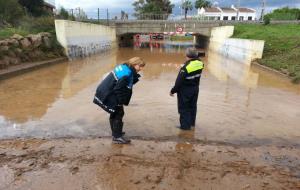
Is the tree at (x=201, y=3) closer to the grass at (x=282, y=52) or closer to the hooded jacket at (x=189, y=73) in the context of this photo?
the grass at (x=282, y=52)

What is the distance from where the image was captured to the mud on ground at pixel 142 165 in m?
4.01

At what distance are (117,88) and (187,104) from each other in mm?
1735

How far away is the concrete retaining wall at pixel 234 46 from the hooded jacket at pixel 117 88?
15.3 metres

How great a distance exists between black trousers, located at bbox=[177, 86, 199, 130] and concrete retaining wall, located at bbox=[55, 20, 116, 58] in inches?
536

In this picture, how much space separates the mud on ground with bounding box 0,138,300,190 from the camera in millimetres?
4012

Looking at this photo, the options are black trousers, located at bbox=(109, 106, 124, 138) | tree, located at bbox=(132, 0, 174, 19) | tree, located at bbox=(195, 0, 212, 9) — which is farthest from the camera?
tree, located at bbox=(195, 0, 212, 9)

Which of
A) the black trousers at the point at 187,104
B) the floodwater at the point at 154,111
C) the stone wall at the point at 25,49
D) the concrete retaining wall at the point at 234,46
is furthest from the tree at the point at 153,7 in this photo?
the black trousers at the point at 187,104

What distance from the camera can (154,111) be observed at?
7.53m

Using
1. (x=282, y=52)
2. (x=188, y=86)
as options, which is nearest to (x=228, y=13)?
(x=282, y=52)

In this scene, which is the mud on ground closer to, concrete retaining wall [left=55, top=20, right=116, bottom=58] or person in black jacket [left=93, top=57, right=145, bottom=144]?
person in black jacket [left=93, top=57, right=145, bottom=144]

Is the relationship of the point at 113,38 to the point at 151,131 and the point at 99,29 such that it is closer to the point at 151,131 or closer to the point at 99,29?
the point at 99,29

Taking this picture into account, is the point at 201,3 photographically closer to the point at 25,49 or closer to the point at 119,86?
the point at 25,49

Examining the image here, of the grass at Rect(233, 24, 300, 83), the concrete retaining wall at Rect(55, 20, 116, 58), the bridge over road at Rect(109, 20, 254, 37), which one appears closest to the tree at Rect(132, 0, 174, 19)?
the bridge over road at Rect(109, 20, 254, 37)

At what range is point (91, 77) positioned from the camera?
1278 centimetres
